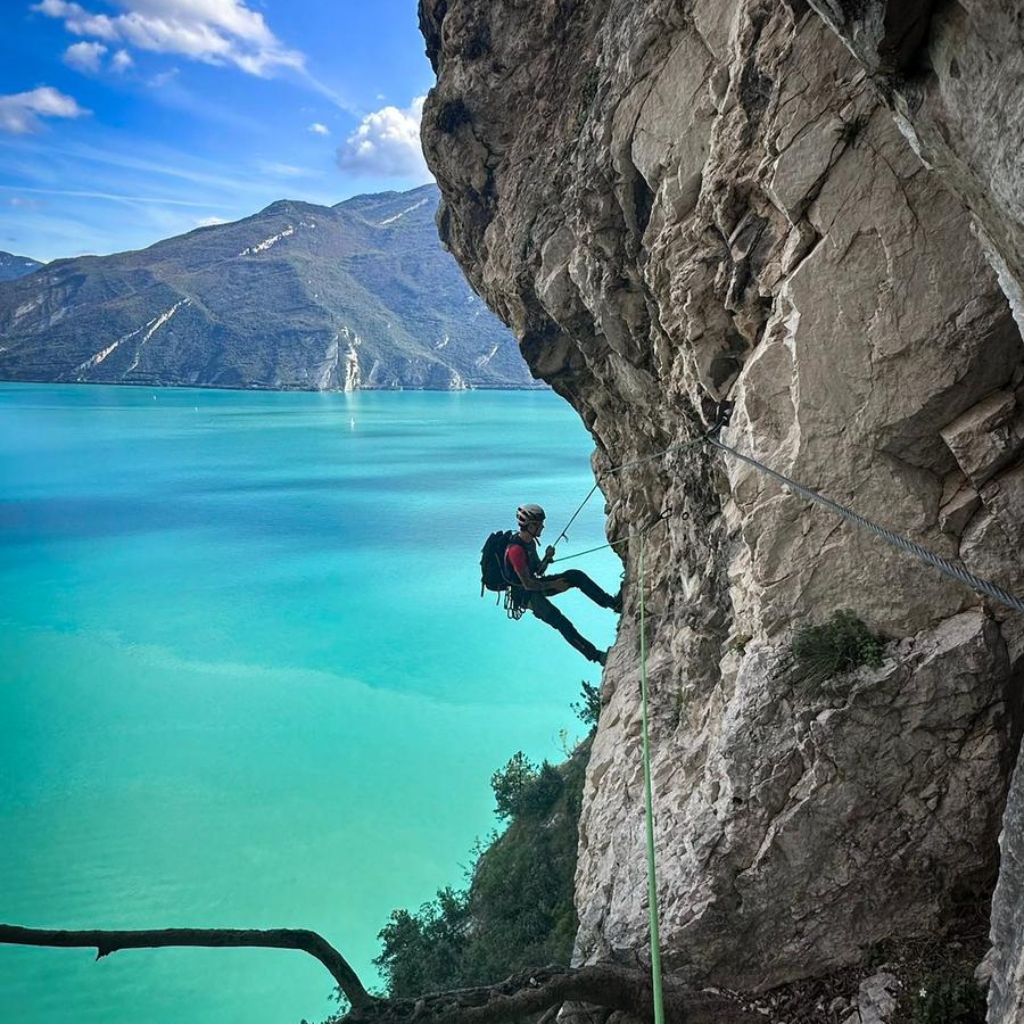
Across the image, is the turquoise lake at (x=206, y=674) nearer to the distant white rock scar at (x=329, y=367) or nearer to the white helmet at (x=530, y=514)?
the white helmet at (x=530, y=514)

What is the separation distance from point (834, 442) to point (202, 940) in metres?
4.09

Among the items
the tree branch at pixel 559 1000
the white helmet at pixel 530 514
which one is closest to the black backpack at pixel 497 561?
the white helmet at pixel 530 514

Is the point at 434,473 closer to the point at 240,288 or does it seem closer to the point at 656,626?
the point at 656,626

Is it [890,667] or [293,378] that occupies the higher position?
[293,378]

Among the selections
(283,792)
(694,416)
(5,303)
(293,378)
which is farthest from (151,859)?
(5,303)

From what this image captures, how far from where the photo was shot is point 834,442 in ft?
12.6

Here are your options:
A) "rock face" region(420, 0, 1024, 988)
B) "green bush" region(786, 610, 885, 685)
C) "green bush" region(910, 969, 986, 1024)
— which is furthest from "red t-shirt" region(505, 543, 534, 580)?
"green bush" region(910, 969, 986, 1024)

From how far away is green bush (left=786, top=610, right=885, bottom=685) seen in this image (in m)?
3.78

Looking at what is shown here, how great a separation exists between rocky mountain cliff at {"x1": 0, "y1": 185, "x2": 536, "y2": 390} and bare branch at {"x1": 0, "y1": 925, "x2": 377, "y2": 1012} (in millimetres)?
148895

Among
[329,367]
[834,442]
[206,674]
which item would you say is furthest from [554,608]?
[329,367]

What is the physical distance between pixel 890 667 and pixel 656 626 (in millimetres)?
3831

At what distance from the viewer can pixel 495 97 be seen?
8000 millimetres

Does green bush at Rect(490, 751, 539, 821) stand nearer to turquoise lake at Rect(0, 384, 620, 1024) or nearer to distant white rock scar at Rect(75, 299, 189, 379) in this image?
turquoise lake at Rect(0, 384, 620, 1024)

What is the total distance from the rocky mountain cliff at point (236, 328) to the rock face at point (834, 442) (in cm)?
14792
